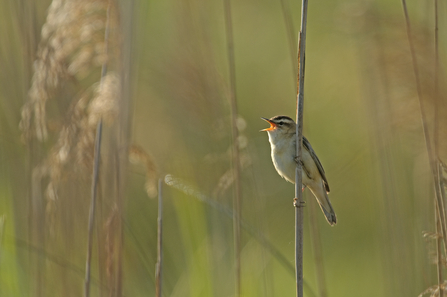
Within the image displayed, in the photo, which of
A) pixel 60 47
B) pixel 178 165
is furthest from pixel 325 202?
pixel 60 47

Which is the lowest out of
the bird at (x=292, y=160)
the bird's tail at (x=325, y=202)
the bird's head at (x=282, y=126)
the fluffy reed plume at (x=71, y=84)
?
the bird's tail at (x=325, y=202)

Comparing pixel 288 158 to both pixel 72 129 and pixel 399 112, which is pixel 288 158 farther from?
pixel 72 129

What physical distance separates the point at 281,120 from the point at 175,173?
2.75 feet

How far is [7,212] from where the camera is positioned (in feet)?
10.2

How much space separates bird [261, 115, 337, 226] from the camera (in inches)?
139

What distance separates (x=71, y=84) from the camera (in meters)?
2.83

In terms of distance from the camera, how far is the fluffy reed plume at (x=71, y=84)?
8.68ft

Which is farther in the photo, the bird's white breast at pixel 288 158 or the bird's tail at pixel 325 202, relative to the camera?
the bird's tail at pixel 325 202

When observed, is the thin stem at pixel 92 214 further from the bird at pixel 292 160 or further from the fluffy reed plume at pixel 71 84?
the bird at pixel 292 160

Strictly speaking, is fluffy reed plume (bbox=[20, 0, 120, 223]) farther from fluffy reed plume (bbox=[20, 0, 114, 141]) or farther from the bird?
the bird

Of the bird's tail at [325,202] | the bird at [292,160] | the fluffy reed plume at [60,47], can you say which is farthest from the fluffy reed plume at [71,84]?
the bird's tail at [325,202]

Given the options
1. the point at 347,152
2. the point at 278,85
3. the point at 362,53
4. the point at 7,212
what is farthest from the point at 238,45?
the point at 7,212

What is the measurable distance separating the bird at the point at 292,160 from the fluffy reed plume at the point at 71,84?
4.14 feet

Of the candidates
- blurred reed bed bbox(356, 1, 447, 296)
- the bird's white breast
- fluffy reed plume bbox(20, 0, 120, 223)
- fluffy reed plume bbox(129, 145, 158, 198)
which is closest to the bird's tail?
the bird's white breast
